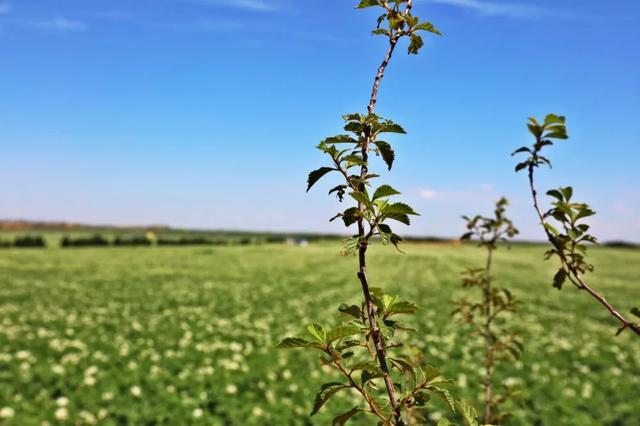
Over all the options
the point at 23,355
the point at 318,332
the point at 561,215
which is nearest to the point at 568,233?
the point at 561,215

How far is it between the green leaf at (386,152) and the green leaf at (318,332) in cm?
47

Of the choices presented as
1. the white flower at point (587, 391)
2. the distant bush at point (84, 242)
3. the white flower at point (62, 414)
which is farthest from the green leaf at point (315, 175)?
the distant bush at point (84, 242)

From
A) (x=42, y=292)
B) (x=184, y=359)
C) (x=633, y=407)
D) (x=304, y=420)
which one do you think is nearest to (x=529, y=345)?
(x=633, y=407)

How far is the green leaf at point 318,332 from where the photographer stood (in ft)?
3.92

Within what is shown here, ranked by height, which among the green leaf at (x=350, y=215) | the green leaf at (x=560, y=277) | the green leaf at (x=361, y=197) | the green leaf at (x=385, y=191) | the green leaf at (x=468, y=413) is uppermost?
the green leaf at (x=385, y=191)

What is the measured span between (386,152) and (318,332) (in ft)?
1.67

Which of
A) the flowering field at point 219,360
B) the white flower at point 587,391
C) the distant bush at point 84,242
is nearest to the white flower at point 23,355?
the flowering field at point 219,360

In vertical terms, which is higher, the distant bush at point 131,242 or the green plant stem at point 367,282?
the green plant stem at point 367,282

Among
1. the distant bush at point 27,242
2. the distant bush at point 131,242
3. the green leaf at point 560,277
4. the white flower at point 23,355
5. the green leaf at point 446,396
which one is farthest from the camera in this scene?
the distant bush at point 131,242

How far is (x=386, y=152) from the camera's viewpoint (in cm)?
117

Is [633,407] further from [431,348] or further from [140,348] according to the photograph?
[140,348]

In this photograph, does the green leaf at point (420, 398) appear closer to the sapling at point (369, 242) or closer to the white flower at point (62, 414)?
the sapling at point (369, 242)

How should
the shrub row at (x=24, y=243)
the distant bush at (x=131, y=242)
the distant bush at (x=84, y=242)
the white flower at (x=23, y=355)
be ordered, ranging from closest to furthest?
the white flower at (x=23, y=355) → the shrub row at (x=24, y=243) → the distant bush at (x=84, y=242) → the distant bush at (x=131, y=242)

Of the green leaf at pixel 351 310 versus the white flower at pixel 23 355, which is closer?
the green leaf at pixel 351 310
